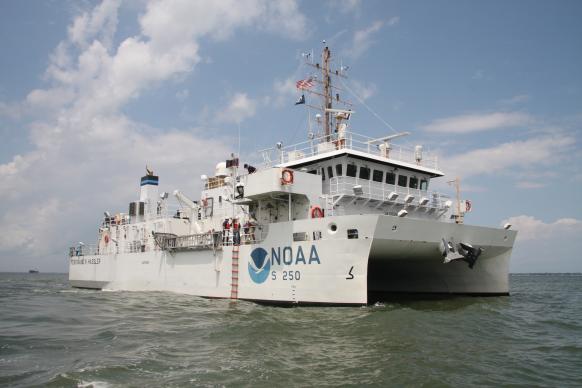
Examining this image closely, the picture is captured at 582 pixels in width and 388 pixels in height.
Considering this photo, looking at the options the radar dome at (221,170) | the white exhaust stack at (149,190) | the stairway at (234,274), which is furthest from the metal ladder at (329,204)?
the white exhaust stack at (149,190)

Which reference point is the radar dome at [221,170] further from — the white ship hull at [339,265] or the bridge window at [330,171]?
the bridge window at [330,171]

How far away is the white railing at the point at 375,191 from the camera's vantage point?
726 inches

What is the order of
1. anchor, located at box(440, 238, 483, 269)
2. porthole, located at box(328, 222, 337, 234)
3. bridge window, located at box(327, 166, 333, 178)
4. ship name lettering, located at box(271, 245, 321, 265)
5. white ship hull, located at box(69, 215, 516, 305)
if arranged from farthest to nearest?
1. bridge window, located at box(327, 166, 333, 178)
2. anchor, located at box(440, 238, 483, 269)
3. ship name lettering, located at box(271, 245, 321, 265)
4. porthole, located at box(328, 222, 337, 234)
5. white ship hull, located at box(69, 215, 516, 305)

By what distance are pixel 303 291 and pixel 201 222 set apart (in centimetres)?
907

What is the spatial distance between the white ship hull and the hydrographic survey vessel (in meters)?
0.04

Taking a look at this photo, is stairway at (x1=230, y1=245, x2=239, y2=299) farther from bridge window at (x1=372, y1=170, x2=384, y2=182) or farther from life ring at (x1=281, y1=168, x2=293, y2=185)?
bridge window at (x1=372, y1=170, x2=384, y2=182)

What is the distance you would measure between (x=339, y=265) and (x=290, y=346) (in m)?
5.40

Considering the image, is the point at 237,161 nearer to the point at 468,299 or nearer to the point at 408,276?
the point at 408,276

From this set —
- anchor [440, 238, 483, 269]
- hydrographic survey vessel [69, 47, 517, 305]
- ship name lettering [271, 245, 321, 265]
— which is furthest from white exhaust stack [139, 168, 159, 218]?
anchor [440, 238, 483, 269]

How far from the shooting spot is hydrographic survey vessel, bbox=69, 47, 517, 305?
52.5 ft

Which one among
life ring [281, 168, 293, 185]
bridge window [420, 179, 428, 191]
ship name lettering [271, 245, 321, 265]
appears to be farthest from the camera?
bridge window [420, 179, 428, 191]

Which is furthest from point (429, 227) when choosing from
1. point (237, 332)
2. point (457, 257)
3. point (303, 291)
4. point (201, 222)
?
point (201, 222)

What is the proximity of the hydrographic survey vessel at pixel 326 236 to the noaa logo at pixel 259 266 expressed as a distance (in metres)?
0.04

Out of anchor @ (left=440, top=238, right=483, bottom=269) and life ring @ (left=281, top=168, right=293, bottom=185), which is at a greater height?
life ring @ (left=281, top=168, right=293, bottom=185)
